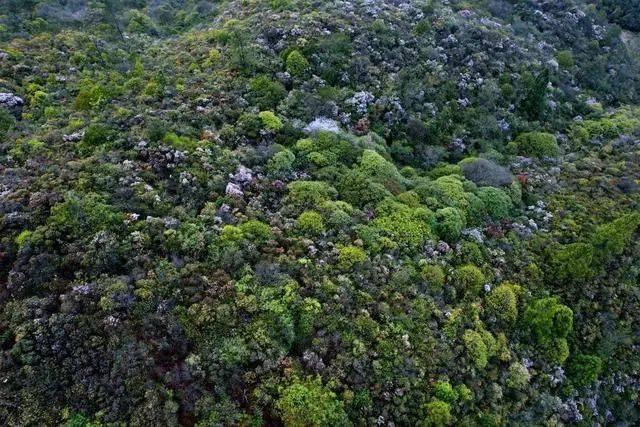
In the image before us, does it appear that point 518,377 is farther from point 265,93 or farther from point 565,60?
point 565,60

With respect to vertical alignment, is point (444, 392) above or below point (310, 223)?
below

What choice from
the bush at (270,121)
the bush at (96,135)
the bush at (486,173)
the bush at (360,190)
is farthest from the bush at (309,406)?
the bush at (486,173)

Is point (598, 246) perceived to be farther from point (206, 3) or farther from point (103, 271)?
point (206, 3)

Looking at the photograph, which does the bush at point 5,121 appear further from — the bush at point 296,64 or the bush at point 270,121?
the bush at point 296,64

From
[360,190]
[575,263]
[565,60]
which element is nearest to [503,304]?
[575,263]

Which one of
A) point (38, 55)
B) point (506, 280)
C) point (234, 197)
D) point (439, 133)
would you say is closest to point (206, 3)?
point (38, 55)

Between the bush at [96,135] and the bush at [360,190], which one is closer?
the bush at [96,135]
